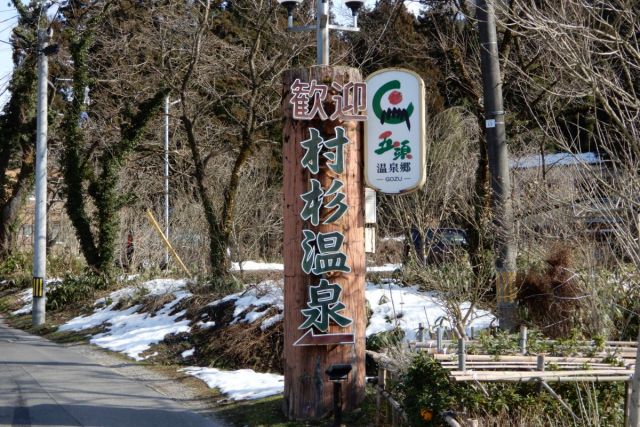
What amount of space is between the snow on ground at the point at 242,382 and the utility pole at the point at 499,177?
3423 mm

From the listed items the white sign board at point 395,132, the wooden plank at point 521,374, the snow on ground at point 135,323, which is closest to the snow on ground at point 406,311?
the white sign board at point 395,132

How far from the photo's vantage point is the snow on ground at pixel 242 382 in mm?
10859

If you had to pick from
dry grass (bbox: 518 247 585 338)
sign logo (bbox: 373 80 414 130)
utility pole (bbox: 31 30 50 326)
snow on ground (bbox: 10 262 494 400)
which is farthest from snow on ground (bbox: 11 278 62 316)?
sign logo (bbox: 373 80 414 130)

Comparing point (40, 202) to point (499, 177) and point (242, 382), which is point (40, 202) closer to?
point (242, 382)

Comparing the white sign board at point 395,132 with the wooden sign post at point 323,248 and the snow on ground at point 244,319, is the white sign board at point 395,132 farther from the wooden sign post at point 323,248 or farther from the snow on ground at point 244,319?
the snow on ground at point 244,319

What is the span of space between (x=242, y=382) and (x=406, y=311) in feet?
11.4

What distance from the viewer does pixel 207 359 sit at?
13.8 m

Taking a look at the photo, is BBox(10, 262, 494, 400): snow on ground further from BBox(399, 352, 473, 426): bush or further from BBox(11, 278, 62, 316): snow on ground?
BBox(11, 278, 62, 316): snow on ground

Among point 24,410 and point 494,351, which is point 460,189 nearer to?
point 494,351

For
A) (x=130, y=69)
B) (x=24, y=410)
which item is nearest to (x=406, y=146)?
(x=24, y=410)

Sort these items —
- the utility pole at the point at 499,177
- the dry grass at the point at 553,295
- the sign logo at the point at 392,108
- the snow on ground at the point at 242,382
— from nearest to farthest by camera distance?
1. the sign logo at the point at 392,108
2. the utility pole at the point at 499,177
3. the snow on ground at the point at 242,382
4. the dry grass at the point at 553,295

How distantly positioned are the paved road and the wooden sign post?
153cm

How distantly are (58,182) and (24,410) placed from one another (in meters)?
22.9

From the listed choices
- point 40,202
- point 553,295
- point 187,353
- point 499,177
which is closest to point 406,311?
point 553,295
